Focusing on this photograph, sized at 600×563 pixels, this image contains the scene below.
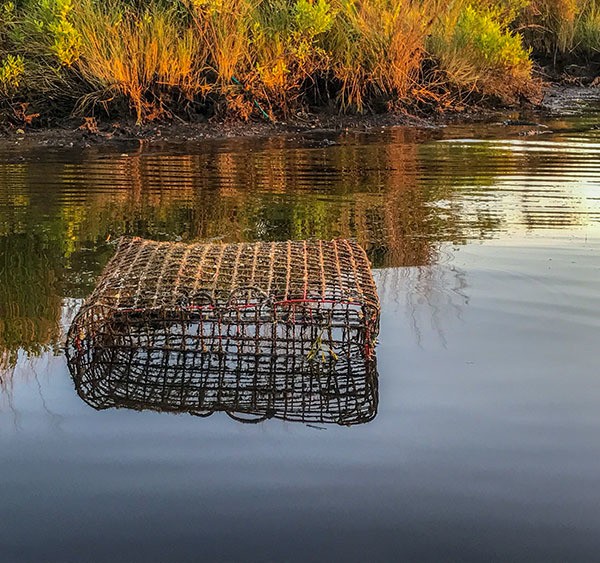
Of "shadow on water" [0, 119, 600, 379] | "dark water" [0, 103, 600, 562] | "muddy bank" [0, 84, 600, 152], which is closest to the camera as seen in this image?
"dark water" [0, 103, 600, 562]

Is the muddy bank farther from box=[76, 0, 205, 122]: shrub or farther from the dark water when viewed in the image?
the dark water

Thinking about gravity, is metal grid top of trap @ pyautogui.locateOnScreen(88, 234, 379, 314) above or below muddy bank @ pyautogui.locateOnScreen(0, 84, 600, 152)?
below

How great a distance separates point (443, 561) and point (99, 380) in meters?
1.89

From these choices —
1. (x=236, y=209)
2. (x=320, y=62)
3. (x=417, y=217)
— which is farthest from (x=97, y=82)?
(x=417, y=217)

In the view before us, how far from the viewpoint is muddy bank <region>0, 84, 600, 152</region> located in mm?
11328

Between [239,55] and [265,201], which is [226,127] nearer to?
[239,55]

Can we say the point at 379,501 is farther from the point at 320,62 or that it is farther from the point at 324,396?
the point at 320,62

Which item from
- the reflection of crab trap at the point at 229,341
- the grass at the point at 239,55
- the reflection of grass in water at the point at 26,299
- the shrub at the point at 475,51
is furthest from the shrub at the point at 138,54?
the reflection of crab trap at the point at 229,341

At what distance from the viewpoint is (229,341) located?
464cm

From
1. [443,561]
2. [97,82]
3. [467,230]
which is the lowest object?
[443,561]

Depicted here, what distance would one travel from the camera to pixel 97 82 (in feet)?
38.4

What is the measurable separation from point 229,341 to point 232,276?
34cm

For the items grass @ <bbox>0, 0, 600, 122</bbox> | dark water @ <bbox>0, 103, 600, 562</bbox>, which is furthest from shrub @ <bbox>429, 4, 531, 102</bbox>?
dark water @ <bbox>0, 103, 600, 562</bbox>

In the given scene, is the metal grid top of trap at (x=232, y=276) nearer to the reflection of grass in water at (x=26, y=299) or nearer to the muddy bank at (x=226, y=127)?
the reflection of grass in water at (x=26, y=299)
